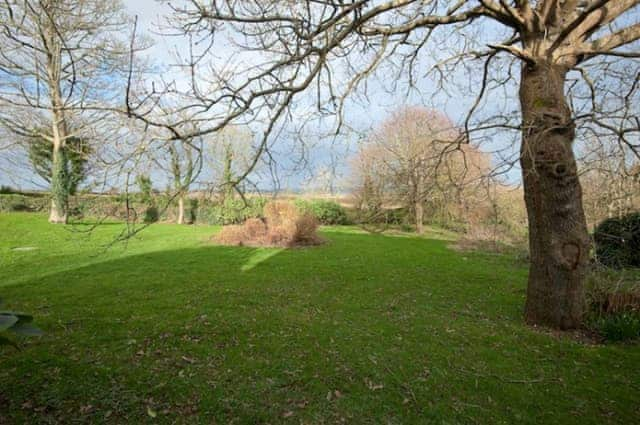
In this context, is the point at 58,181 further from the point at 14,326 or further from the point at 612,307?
the point at 612,307

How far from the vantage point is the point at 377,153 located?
46.1ft

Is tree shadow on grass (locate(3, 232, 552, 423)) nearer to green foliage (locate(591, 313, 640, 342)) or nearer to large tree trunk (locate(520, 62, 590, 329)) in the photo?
large tree trunk (locate(520, 62, 590, 329))

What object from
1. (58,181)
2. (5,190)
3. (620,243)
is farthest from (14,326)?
(5,190)

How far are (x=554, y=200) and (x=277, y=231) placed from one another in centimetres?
873

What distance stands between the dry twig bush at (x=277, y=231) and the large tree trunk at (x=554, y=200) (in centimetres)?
817

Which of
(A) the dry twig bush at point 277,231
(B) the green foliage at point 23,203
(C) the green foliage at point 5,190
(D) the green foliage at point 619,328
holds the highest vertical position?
(C) the green foliage at point 5,190

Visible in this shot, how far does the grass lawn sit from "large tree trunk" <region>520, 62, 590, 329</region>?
53 cm

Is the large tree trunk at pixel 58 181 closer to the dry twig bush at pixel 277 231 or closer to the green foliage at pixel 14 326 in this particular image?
the dry twig bush at pixel 277 231

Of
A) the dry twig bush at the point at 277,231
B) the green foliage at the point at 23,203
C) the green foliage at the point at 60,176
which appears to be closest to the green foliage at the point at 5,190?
the green foliage at the point at 23,203

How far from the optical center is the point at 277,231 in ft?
37.4

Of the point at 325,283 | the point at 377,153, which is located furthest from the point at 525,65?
the point at 377,153

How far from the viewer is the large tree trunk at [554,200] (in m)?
3.80

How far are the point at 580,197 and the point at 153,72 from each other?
4.92 m

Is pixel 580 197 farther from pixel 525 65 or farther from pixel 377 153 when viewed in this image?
pixel 377 153
